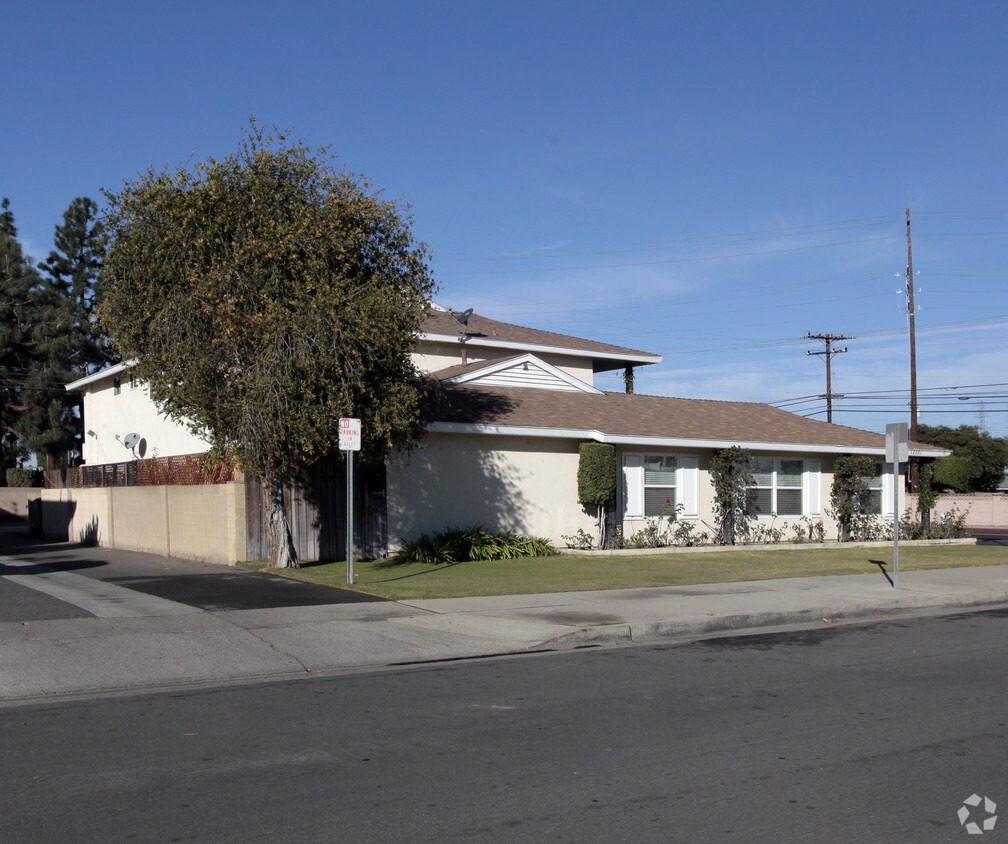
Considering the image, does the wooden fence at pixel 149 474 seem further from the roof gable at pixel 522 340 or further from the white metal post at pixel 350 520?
the roof gable at pixel 522 340

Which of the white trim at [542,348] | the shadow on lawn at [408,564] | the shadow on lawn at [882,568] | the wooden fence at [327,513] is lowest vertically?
the shadow on lawn at [882,568]

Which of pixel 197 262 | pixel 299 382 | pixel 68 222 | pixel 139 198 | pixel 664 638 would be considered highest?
pixel 68 222

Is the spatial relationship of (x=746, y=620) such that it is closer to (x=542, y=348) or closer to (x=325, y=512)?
(x=325, y=512)

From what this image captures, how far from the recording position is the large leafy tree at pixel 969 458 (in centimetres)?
5022

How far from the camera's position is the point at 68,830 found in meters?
4.98

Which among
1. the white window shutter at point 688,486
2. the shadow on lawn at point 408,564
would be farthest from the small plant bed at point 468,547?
the white window shutter at point 688,486

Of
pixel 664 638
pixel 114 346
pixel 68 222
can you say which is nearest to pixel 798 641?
pixel 664 638

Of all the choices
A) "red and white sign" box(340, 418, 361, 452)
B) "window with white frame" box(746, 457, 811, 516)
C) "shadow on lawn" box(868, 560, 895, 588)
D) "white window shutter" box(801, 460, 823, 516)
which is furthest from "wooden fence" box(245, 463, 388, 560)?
"white window shutter" box(801, 460, 823, 516)

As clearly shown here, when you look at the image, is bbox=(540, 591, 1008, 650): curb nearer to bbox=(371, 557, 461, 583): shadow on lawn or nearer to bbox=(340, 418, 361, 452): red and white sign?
bbox=(340, 418, 361, 452): red and white sign

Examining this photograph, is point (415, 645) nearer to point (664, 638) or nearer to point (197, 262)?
point (664, 638)

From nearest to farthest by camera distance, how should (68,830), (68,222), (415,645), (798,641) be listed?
(68,830) < (415,645) < (798,641) < (68,222)

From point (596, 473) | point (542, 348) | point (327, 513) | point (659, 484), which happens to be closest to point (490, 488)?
point (596, 473)

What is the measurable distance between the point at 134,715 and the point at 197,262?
9.66m

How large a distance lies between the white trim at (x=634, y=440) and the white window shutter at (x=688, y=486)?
42 cm
